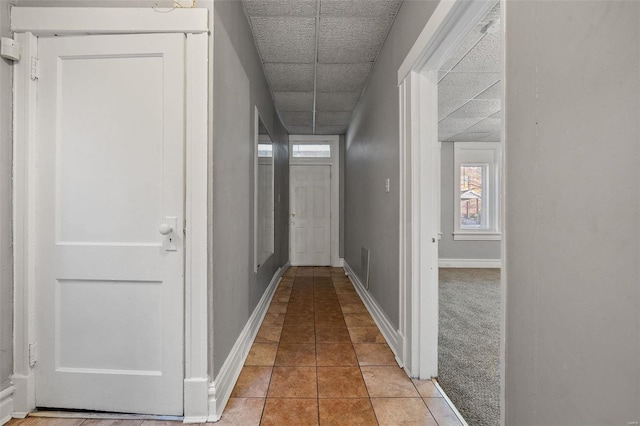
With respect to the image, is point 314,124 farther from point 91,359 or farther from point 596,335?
point 596,335

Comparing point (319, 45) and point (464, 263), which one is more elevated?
point (319, 45)

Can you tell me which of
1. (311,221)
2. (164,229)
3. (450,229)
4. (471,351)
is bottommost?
(471,351)

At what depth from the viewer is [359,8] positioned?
84.3 inches

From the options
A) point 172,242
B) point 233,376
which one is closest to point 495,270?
point 233,376

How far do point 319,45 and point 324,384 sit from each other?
2643 mm

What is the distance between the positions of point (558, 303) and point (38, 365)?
229 cm

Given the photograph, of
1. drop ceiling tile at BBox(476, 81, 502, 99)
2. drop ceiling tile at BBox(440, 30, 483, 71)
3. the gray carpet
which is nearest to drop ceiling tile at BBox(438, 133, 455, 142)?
drop ceiling tile at BBox(476, 81, 502, 99)

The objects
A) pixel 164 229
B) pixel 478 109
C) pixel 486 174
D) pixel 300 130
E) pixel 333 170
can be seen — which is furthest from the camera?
pixel 486 174

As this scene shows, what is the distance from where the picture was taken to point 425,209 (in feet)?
6.15

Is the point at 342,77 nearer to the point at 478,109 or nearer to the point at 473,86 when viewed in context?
the point at 473,86

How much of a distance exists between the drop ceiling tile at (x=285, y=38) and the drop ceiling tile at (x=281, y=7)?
66mm

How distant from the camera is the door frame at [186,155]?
148cm

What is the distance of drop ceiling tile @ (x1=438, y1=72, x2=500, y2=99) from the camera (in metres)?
3.02

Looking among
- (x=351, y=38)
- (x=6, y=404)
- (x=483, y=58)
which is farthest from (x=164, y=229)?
(x=483, y=58)
